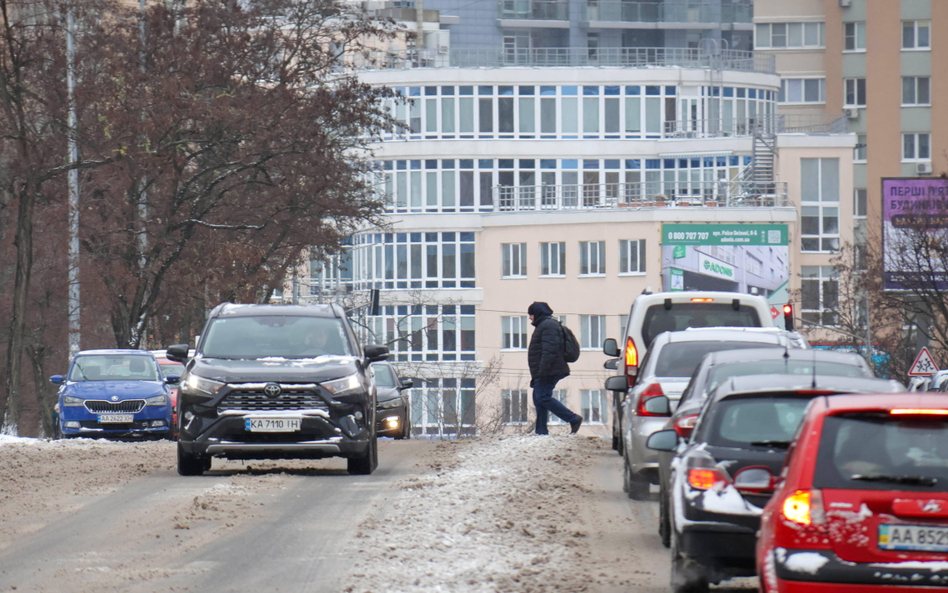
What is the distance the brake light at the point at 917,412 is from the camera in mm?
7096

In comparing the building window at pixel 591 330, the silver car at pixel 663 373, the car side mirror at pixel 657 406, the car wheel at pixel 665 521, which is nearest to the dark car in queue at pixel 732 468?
the car wheel at pixel 665 521

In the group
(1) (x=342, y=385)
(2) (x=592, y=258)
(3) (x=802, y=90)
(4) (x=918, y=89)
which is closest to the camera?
(1) (x=342, y=385)

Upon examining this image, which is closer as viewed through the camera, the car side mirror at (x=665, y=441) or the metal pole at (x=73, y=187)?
the car side mirror at (x=665, y=441)

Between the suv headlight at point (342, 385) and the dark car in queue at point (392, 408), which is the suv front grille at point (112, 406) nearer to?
the dark car in queue at point (392, 408)

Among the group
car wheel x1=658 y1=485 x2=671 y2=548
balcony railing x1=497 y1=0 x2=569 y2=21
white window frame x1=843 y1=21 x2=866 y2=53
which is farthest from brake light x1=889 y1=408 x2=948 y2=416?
balcony railing x1=497 y1=0 x2=569 y2=21

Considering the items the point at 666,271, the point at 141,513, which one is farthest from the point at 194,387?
the point at 666,271

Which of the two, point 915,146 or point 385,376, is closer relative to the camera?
point 385,376

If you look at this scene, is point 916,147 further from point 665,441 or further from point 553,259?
point 665,441

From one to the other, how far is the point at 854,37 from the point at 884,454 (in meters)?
92.6

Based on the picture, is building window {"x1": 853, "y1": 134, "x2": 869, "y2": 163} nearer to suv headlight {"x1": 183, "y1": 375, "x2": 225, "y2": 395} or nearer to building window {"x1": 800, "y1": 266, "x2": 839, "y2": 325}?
building window {"x1": 800, "y1": 266, "x2": 839, "y2": 325}

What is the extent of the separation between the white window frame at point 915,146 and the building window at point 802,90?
643 centimetres

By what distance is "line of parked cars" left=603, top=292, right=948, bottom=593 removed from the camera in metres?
6.90

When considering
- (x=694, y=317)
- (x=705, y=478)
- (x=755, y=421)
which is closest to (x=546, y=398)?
(x=694, y=317)

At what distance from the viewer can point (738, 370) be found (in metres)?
11.6
